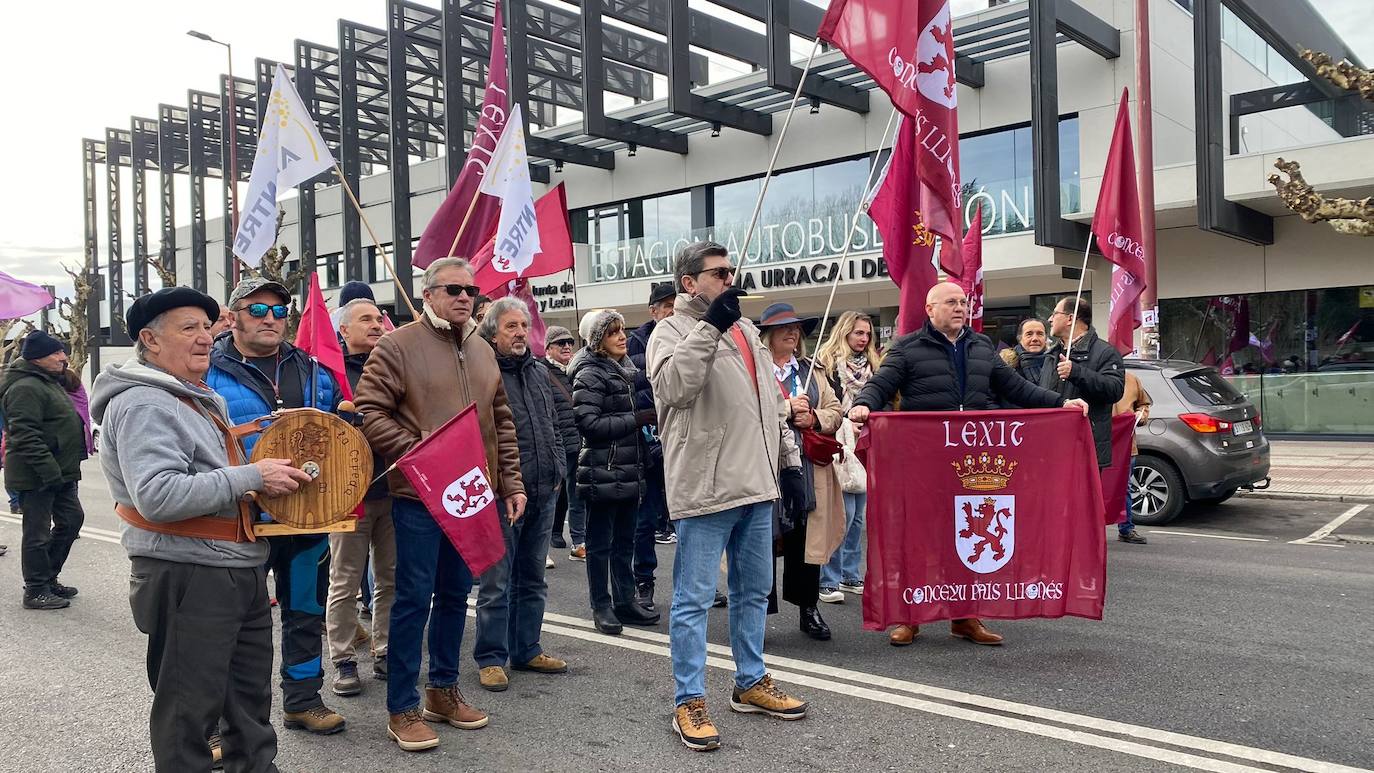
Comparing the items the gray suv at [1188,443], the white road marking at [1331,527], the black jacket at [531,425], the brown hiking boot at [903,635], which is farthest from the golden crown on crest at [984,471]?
the gray suv at [1188,443]

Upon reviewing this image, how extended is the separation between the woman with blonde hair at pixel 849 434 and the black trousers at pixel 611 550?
137 centimetres

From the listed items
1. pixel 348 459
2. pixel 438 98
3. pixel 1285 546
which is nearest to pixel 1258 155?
pixel 1285 546

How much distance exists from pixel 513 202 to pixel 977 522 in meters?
5.07

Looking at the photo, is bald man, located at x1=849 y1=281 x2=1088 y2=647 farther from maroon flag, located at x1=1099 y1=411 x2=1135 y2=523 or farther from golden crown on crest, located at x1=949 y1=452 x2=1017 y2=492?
maroon flag, located at x1=1099 y1=411 x2=1135 y2=523

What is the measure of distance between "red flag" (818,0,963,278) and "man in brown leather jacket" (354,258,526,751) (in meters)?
2.74

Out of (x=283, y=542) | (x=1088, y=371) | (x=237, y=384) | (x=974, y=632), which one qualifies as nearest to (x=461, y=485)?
(x=283, y=542)

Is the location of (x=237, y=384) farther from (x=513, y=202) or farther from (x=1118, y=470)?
(x=1118, y=470)

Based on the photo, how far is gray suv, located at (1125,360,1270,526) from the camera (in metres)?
9.73

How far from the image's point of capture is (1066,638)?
5.66m

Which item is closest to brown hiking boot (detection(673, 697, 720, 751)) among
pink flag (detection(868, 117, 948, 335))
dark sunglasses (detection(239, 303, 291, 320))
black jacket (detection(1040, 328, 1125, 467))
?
dark sunglasses (detection(239, 303, 291, 320))

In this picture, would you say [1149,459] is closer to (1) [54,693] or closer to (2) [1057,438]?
(2) [1057,438]

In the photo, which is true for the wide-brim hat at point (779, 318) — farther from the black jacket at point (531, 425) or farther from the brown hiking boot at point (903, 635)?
the brown hiking boot at point (903, 635)

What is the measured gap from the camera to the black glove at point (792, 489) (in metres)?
5.06

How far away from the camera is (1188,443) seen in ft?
32.0
